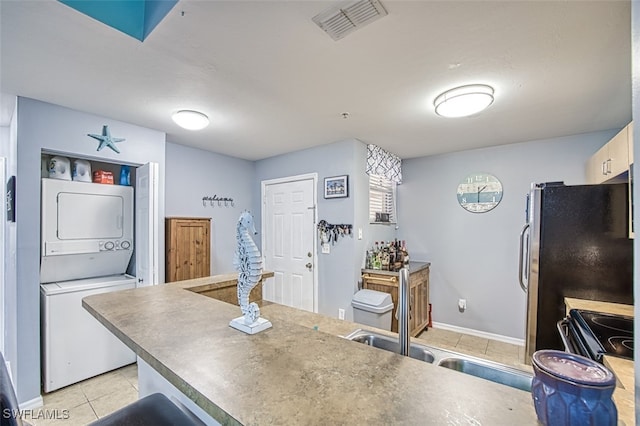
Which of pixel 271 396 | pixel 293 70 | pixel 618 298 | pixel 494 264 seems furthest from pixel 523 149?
pixel 271 396

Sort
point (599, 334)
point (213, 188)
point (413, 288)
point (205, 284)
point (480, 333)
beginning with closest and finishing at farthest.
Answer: point (599, 334) → point (205, 284) → point (413, 288) → point (480, 333) → point (213, 188)

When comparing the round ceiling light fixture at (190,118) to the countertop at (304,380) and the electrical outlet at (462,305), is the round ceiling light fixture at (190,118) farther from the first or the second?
the electrical outlet at (462,305)

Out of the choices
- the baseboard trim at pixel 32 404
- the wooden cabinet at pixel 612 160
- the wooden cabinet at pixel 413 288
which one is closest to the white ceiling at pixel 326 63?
the wooden cabinet at pixel 612 160

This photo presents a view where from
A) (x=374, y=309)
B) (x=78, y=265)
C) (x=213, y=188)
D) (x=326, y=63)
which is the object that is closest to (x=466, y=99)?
(x=326, y=63)

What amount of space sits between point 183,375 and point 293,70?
1703 millimetres

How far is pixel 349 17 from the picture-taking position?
52.7 inches

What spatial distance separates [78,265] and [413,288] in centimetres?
344

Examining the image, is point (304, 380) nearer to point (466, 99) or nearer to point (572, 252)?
point (466, 99)

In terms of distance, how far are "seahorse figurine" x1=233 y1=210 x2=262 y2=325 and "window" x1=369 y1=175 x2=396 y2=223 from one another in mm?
2660

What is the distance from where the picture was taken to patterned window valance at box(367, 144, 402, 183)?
3.52 m

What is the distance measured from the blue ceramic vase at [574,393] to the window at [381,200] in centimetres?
305

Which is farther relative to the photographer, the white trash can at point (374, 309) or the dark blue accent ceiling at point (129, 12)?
the white trash can at point (374, 309)

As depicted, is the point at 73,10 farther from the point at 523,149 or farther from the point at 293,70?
the point at 523,149

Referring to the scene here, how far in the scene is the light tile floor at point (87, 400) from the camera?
2064mm
